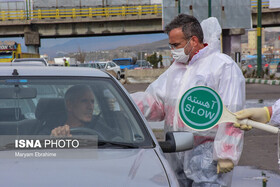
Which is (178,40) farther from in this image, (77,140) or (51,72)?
(77,140)

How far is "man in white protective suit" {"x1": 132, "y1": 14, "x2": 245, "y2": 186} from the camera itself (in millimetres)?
4004

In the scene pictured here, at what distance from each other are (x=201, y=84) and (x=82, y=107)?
83 cm

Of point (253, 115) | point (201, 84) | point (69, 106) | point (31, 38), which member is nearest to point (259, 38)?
point (31, 38)

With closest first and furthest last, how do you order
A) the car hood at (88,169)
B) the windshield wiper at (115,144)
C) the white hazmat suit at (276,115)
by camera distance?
the car hood at (88,169) < the white hazmat suit at (276,115) < the windshield wiper at (115,144)

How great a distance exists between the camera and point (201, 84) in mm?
4168

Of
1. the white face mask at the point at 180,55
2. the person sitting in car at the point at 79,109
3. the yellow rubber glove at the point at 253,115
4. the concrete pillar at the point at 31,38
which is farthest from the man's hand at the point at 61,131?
the concrete pillar at the point at 31,38

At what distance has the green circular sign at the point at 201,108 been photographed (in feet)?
10.2

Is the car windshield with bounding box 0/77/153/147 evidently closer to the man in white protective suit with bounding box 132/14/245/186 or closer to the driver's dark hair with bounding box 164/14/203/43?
the man in white protective suit with bounding box 132/14/245/186

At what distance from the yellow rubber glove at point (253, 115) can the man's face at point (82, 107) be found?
127 cm

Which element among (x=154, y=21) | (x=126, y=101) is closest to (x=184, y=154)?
(x=126, y=101)

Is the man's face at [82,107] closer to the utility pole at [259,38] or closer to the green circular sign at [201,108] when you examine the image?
the green circular sign at [201,108]

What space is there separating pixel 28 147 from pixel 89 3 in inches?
2191

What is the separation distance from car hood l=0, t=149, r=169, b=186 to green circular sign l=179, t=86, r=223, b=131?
307 millimetres

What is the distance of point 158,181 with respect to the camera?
299 centimetres
